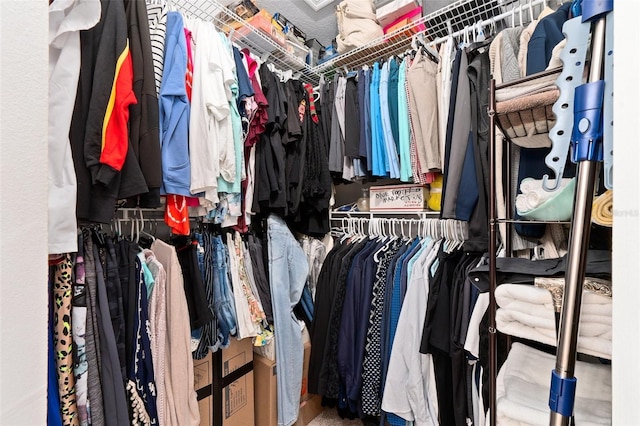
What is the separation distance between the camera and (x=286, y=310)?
1519 mm

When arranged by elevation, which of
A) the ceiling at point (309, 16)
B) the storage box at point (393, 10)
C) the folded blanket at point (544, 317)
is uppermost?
the ceiling at point (309, 16)

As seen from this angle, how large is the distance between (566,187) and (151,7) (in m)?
1.47

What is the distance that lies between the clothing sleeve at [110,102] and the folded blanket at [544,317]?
1.08 m


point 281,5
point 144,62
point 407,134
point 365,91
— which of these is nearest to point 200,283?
point 144,62

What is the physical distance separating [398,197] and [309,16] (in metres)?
1.47

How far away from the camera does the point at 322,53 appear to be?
2.18 m

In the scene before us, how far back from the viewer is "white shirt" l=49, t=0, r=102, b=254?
73cm

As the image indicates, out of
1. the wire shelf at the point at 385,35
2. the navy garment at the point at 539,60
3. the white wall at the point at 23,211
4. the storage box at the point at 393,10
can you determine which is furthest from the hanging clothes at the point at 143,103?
the storage box at the point at 393,10

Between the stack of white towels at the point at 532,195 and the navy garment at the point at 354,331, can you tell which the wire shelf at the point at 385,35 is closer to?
the stack of white towels at the point at 532,195

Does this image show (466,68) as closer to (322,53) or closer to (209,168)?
(209,168)

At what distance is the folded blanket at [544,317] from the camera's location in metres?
0.55

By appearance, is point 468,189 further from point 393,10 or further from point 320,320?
point 393,10
